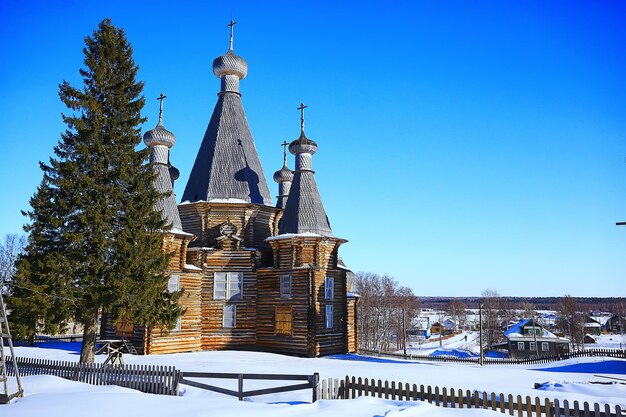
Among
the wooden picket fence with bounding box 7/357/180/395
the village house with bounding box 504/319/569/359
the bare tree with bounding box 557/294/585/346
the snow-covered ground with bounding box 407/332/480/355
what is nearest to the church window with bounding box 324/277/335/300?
the wooden picket fence with bounding box 7/357/180/395

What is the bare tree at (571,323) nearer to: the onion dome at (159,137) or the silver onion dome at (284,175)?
the silver onion dome at (284,175)

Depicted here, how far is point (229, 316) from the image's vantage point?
30844 mm

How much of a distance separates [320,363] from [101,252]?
12.7 meters

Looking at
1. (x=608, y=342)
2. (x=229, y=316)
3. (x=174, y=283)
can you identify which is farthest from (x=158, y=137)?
(x=608, y=342)

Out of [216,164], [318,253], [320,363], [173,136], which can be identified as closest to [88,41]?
[173,136]

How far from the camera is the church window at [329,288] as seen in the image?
30.3 meters

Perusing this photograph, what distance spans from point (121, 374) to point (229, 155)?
71.4 ft

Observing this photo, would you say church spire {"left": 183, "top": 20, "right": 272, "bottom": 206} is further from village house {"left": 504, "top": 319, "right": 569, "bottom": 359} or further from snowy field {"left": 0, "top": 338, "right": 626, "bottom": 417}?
village house {"left": 504, "top": 319, "right": 569, "bottom": 359}

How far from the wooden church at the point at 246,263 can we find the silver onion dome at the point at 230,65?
6.76 m

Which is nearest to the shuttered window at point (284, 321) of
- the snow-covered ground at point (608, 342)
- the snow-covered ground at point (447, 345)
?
the snow-covered ground at point (447, 345)

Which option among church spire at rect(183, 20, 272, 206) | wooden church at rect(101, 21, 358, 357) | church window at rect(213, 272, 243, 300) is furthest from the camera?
church spire at rect(183, 20, 272, 206)

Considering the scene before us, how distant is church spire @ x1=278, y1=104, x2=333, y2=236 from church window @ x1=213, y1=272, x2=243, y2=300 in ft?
14.1

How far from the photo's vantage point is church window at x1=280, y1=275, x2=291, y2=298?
29844mm

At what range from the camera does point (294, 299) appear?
2938cm
